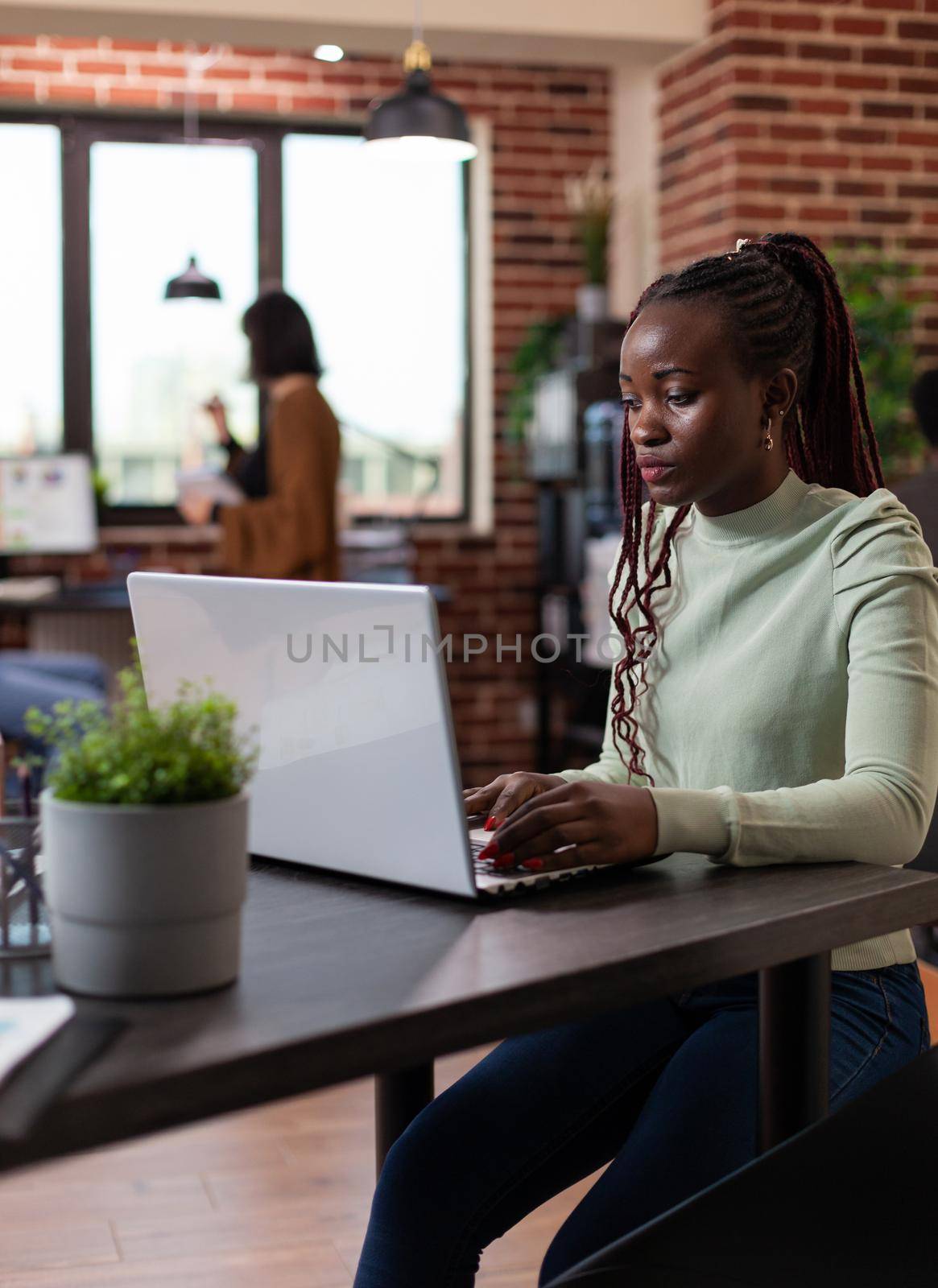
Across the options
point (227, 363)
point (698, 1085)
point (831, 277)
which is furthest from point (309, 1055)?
point (227, 363)

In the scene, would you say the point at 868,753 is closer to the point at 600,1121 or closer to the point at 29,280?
the point at 600,1121

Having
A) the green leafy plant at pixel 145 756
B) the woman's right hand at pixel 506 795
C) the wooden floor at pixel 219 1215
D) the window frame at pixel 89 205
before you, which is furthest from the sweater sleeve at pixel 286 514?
the green leafy plant at pixel 145 756

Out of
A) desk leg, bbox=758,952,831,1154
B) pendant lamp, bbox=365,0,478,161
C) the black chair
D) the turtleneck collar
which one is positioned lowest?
the black chair

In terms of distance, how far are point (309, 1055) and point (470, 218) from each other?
5.58 metres

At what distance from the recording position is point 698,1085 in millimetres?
1127

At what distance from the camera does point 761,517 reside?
1365 millimetres

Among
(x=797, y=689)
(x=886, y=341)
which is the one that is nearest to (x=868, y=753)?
(x=797, y=689)

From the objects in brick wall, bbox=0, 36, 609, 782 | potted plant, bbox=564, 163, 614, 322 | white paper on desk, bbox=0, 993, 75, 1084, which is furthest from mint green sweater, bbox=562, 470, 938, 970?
brick wall, bbox=0, 36, 609, 782

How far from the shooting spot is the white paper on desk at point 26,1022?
702 millimetres

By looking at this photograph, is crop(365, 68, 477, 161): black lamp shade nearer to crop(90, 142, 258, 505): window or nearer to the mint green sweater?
crop(90, 142, 258, 505): window

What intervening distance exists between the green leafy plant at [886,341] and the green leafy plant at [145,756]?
353 centimetres

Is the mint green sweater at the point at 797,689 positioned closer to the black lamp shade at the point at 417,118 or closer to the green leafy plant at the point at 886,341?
the black lamp shade at the point at 417,118

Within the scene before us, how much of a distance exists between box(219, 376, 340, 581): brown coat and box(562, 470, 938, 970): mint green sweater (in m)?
2.39

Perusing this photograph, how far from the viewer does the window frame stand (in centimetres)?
559
